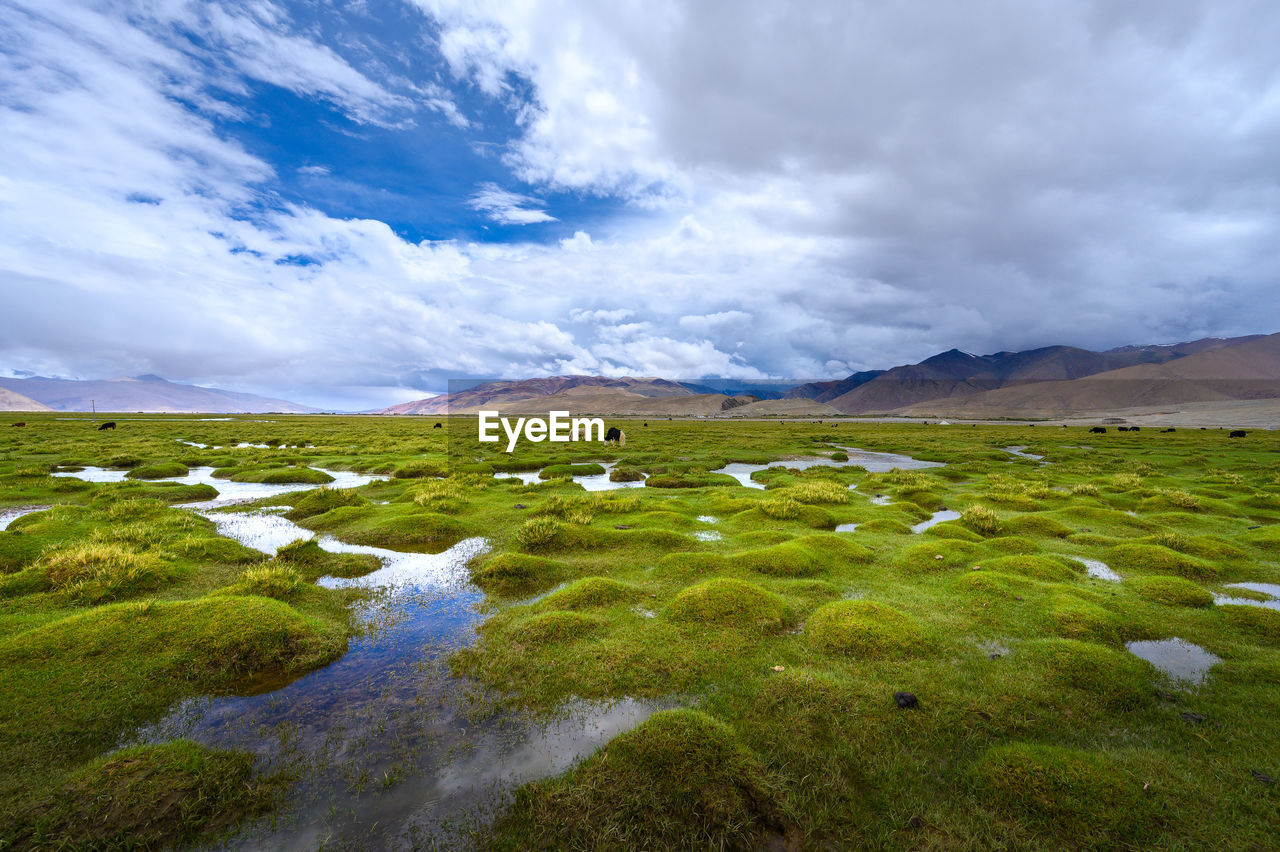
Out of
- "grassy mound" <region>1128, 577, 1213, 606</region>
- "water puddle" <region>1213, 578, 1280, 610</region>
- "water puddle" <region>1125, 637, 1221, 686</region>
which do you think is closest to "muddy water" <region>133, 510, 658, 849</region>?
"water puddle" <region>1125, 637, 1221, 686</region>

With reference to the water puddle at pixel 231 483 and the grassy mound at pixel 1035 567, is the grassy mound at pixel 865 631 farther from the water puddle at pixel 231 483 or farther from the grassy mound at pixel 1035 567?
the water puddle at pixel 231 483

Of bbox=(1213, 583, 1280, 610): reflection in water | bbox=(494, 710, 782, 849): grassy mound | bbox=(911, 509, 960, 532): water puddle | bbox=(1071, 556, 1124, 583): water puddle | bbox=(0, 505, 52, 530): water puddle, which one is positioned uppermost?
bbox=(0, 505, 52, 530): water puddle

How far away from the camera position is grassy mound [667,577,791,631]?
10.6 meters

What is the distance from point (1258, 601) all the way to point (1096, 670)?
796 centimetres

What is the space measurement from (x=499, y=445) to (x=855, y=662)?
54715 mm

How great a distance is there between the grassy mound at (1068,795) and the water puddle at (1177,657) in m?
4.17

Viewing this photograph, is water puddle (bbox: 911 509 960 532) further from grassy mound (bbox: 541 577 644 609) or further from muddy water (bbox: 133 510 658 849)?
muddy water (bbox: 133 510 658 849)

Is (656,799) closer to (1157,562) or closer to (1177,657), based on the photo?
(1177,657)

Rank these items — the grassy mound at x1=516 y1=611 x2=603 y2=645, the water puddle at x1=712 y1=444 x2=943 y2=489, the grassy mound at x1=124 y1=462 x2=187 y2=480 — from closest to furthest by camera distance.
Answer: the grassy mound at x1=516 y1=611 x2=603 y2=645 < the grassy mound at x1=124 y1=462 x2=187 y2=480 < the water puddle at x1=712 y1=444 x2=943 y2=489

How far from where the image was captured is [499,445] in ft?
196

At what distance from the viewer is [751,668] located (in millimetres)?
8945

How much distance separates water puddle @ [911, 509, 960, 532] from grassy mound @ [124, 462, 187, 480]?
42.3m

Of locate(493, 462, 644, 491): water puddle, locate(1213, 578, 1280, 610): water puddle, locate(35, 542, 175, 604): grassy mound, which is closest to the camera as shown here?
locate(35, 542, 175, 604): grassy mound

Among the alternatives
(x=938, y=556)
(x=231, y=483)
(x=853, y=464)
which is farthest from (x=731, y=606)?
(x=853, y=464)
